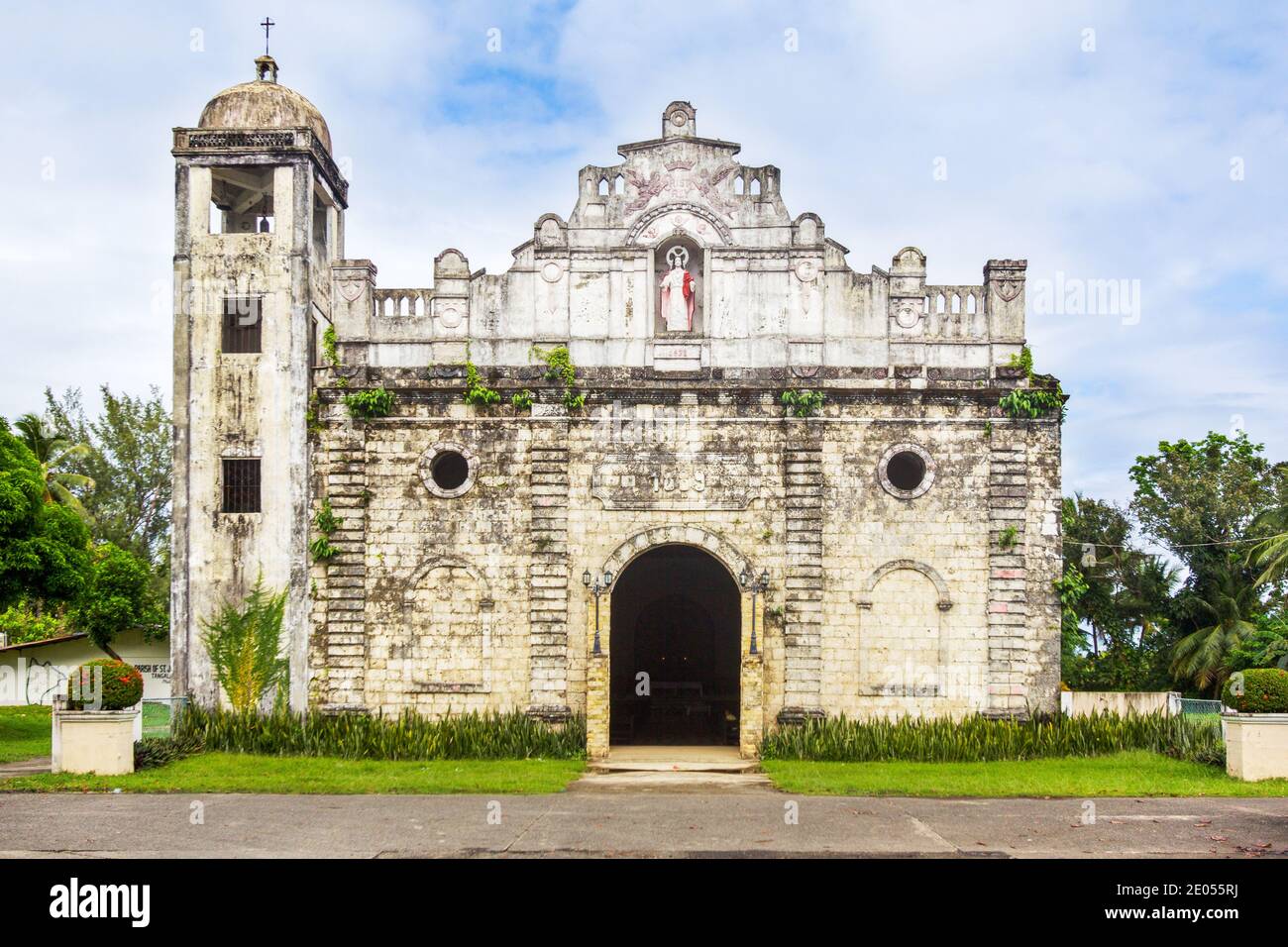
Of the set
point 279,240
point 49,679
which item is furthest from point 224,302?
point 49,679

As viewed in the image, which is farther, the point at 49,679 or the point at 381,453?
the point at 49,679

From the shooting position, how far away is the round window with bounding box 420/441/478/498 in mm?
20859

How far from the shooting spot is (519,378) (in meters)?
21.0

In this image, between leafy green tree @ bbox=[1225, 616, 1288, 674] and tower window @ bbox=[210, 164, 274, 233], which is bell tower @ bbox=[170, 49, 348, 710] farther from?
leafy green tree @ bbox=[1225, 616, 1288, 674]

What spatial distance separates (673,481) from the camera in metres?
20.7

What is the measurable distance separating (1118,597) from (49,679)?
3049 centimetres

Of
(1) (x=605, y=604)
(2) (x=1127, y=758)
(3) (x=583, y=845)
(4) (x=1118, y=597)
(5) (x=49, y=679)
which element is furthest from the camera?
(4) (x=1118, y=597)

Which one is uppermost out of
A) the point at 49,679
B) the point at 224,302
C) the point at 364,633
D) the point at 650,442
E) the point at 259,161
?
the point at 259,161

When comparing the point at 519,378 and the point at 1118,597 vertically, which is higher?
the point at 519,378

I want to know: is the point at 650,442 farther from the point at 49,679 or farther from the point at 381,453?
the point at 49,679

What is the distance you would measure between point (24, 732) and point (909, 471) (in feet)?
61.1

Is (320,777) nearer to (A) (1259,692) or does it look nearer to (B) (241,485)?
(B) (241,485)

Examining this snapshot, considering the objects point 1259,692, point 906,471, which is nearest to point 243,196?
point 906,471

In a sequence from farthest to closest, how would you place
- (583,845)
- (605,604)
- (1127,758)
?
(605,604) → (1127,758) → (583,845)
